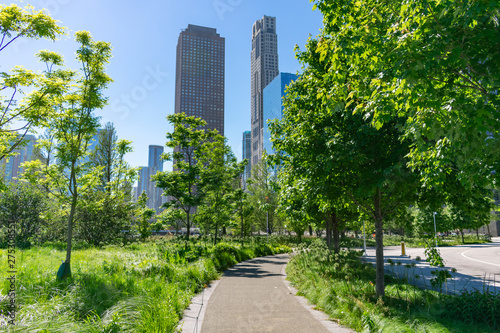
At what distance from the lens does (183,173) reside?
18688 millimetres

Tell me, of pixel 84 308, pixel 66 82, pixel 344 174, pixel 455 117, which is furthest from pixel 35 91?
pixel 455 117

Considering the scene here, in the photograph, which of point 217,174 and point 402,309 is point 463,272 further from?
point 217,174

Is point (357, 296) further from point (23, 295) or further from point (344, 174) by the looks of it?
point (23, 295)

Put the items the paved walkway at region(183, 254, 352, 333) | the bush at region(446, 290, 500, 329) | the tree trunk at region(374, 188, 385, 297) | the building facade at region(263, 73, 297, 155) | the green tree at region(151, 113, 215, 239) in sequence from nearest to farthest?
the bush at region(446, 290, 500, 329)
the paved walkway at region(183, 254, 352, 333)
the tree trunk at region(374, 188, 385, 297)
the green tree at region(151, 113, 215, 239)
the building facade at region(263, 73, 297, 155)

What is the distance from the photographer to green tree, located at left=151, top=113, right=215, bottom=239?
58.6 feet

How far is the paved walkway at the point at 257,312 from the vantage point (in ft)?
19.5

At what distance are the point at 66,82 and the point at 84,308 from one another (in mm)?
6897

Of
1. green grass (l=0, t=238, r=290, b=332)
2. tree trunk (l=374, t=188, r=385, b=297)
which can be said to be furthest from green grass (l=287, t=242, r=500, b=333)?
green grass (l=0, t=238, r=290, b=332)

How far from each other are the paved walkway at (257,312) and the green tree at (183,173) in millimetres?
8151

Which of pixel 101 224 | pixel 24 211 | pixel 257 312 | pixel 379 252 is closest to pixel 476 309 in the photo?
pixel 379 252

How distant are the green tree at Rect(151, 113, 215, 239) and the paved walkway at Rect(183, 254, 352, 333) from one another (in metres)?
8.15

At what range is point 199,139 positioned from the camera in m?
19.6

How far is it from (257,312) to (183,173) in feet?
42.0

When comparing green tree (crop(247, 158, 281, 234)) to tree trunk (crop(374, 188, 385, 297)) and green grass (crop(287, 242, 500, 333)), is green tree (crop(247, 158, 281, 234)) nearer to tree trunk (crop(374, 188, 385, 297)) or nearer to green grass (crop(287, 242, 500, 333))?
tree trunk (crop(374, 188, 385, 297))
